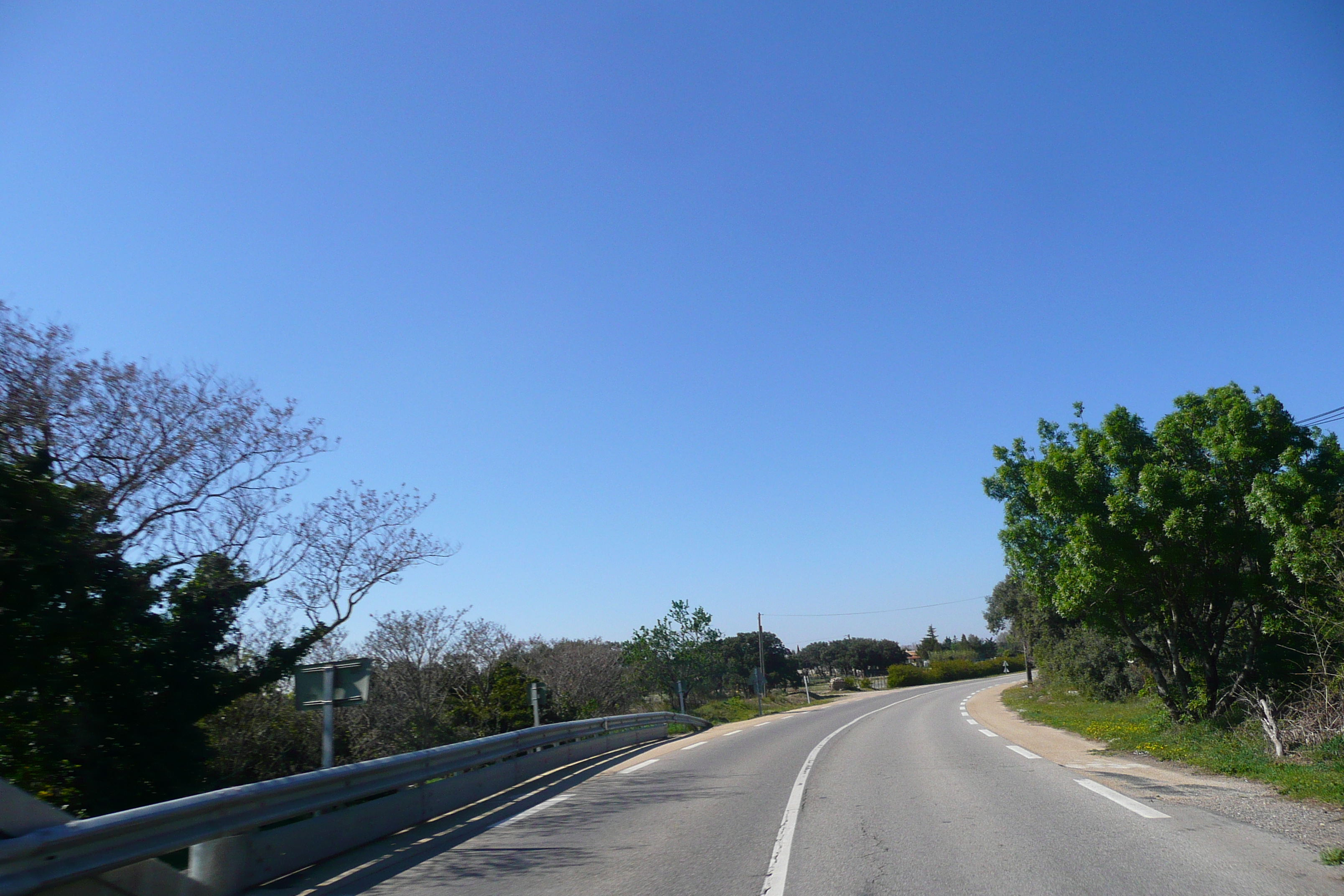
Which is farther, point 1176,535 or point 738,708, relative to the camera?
point 738,708

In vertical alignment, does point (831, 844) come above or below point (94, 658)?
below

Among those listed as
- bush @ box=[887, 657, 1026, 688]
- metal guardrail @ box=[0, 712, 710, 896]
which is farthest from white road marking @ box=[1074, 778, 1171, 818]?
bush @ box=[887, 657, 1026, 688]

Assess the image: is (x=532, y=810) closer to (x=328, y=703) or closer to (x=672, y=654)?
(x=328, y=703)

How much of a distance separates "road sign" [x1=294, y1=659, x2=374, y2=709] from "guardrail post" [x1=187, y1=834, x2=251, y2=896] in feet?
10.3

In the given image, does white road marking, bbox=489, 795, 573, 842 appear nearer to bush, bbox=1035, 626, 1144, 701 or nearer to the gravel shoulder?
the gravel shoulder

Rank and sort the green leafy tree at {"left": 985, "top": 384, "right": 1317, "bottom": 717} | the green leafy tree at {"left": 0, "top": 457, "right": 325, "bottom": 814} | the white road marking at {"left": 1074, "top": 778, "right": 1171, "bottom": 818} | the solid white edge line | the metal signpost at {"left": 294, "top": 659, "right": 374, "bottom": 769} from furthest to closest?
the green leafy tree at {"left": 985, "top": 384, "right": 1317, "bottom": 717}
the metal signpost at {"left": 294, "top": 659, "right": 374, "bottom": 769}
the green leafy tree at {"left": 0, "top": 457, "right": 325, "bottom": 814}
the white road marking at {"left": 1074, "top": 778, "right": 1171, "bottom": 818}
the solid white edge line

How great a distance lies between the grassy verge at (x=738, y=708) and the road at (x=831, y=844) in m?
21.2

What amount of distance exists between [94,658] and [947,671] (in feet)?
252

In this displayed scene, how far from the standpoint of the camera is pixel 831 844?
7.04 m

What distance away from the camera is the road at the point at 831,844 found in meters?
5.64

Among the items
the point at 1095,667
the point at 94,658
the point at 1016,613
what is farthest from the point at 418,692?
the point at 1016,613

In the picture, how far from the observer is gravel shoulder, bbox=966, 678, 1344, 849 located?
6.81 m

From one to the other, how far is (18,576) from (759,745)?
Result: 14.0 metres

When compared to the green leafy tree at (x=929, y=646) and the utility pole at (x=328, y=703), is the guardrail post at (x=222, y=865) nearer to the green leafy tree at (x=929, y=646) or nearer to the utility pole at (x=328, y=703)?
the utility pole at (x=328, y=703)
